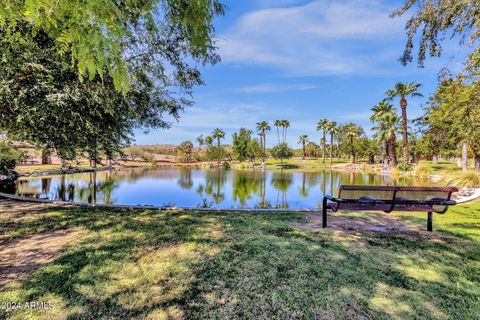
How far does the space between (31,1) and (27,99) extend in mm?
4437

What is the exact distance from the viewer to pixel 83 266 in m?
3.62

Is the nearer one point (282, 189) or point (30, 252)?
point (30, 252)

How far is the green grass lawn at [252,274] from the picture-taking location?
2.77 metres

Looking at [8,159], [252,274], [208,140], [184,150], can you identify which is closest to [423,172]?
[252,274]

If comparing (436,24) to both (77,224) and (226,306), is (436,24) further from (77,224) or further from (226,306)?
(77,224)

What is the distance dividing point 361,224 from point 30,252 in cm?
649

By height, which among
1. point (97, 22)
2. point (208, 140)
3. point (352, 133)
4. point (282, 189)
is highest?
point (352, 133)

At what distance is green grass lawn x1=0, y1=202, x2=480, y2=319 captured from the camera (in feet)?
9.10

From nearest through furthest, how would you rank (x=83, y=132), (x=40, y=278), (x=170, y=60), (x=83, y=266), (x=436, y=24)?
(x=40, y=278) → (x=83, y=266) → (x=436, y=24) → (x=83, y=132) → (x=170, y=60)

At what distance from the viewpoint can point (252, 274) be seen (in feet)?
11.3

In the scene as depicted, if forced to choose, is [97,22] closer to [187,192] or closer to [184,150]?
[187,192]

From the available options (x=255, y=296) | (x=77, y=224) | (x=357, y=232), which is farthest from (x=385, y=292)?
(x=77, y=224)

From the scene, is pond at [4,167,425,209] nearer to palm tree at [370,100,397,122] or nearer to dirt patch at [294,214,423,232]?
dirt patch at [294,214,423,232]

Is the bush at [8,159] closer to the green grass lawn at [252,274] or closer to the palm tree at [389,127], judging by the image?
the green grass lawn at [252,274]
